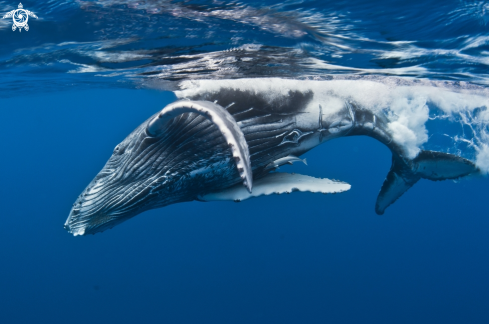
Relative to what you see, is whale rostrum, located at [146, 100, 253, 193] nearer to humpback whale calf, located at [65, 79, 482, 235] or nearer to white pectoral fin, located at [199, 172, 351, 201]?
humpback whale calf, located at [65, 79, 482, 235]

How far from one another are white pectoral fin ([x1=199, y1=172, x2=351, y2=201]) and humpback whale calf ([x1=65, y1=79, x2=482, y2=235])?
0.01 meters

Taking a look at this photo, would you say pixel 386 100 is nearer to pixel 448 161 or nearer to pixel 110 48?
pixel 448 161

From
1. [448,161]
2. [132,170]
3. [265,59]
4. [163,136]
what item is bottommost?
[448,161]

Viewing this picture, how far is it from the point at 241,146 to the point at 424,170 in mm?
4833

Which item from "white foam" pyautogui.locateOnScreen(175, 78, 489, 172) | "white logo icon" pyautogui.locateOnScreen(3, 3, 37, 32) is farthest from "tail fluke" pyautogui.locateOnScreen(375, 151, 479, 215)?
"white logo icon" pyautogui.locateOnScreen(3, 3, 37, 32)

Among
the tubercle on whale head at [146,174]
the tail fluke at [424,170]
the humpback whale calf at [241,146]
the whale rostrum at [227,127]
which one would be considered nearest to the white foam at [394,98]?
the humpback whale calf at [241,146]

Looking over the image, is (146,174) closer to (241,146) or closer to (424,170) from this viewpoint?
(241,146)

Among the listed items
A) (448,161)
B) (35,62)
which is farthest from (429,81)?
(35,62)

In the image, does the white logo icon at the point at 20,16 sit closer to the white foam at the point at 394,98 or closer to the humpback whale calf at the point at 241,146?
the white foam at the point at 394,98

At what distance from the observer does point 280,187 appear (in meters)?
4.32

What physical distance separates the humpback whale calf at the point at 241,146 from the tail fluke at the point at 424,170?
0.02 m

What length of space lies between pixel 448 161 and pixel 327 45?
3.45 meters

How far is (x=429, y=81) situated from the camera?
9898mm

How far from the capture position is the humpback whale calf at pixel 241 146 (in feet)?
13.4
